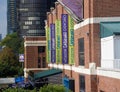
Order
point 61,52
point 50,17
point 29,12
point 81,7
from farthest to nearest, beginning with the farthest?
point 29,12
point 50,17
point 61,52
point 81,7

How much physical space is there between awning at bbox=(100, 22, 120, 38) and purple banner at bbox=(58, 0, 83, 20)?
6.14 m

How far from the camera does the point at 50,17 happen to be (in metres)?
76.3

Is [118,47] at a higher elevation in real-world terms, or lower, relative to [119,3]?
lower

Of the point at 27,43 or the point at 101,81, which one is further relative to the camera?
the point at 27,43

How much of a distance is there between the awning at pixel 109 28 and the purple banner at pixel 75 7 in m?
6.14

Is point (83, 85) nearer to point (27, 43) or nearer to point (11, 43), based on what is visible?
point (27, 43)

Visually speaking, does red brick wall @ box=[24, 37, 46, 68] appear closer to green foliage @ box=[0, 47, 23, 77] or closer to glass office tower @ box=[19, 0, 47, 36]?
green foliage @ box=[0, 47, 23, 77]

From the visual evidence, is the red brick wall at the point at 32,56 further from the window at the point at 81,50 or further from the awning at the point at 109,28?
the awning at the point at 109,28

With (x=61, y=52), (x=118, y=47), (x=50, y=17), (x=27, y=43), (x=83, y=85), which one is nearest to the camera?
(x=118, y=47)

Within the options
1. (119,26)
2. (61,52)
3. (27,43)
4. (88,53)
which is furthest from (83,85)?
(27,43)

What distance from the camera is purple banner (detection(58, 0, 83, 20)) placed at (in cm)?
4553

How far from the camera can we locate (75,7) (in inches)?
1860

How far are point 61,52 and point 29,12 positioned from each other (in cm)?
9993

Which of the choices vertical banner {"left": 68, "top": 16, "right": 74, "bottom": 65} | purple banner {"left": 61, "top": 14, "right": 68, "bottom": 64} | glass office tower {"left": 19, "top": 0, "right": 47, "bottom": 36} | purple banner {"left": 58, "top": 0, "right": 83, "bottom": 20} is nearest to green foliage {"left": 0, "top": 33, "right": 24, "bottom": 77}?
glass office tower {"left": 19, "top": 0, "right": 47, "bottom": 36}
